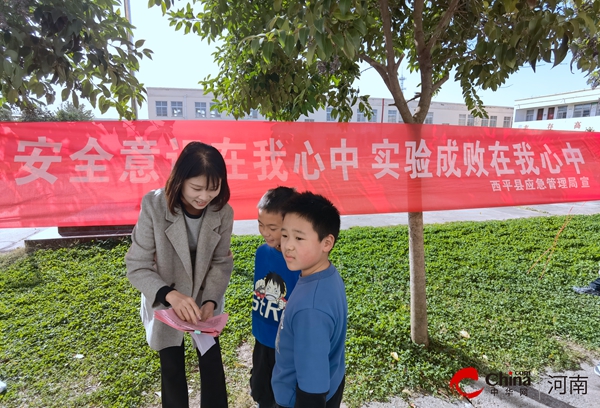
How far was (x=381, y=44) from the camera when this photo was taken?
3289 millimetres

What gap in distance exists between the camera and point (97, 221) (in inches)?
94.7

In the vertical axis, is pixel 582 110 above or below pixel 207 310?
above

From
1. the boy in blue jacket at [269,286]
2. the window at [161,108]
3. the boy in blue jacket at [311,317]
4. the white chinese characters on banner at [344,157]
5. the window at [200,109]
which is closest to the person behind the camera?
the boy in blue jacket at [311,317]

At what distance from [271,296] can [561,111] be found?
39534 mm

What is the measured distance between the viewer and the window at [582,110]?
28.4 metres

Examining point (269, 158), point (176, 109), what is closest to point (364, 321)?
point (269, 158)

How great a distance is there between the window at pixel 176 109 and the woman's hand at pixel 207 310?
3336 centimetres

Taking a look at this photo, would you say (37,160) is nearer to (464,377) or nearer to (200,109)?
(464,377)

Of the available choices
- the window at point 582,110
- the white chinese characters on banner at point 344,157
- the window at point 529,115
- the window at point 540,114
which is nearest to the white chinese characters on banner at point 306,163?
the white chinese characters on banner at point 344,157

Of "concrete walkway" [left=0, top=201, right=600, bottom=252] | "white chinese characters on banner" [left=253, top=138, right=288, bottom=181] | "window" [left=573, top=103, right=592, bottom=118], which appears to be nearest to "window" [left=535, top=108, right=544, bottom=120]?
"window" [left=573, top=103, right=592, bottom=118]

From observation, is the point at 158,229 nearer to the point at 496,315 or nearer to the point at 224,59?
the point at 224,59

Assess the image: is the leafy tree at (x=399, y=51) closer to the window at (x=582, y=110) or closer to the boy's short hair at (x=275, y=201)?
the boy's short hair at (x=275, y=201)

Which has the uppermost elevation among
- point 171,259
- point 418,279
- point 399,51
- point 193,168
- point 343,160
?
point 399,51

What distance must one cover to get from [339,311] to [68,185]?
6.75ft
